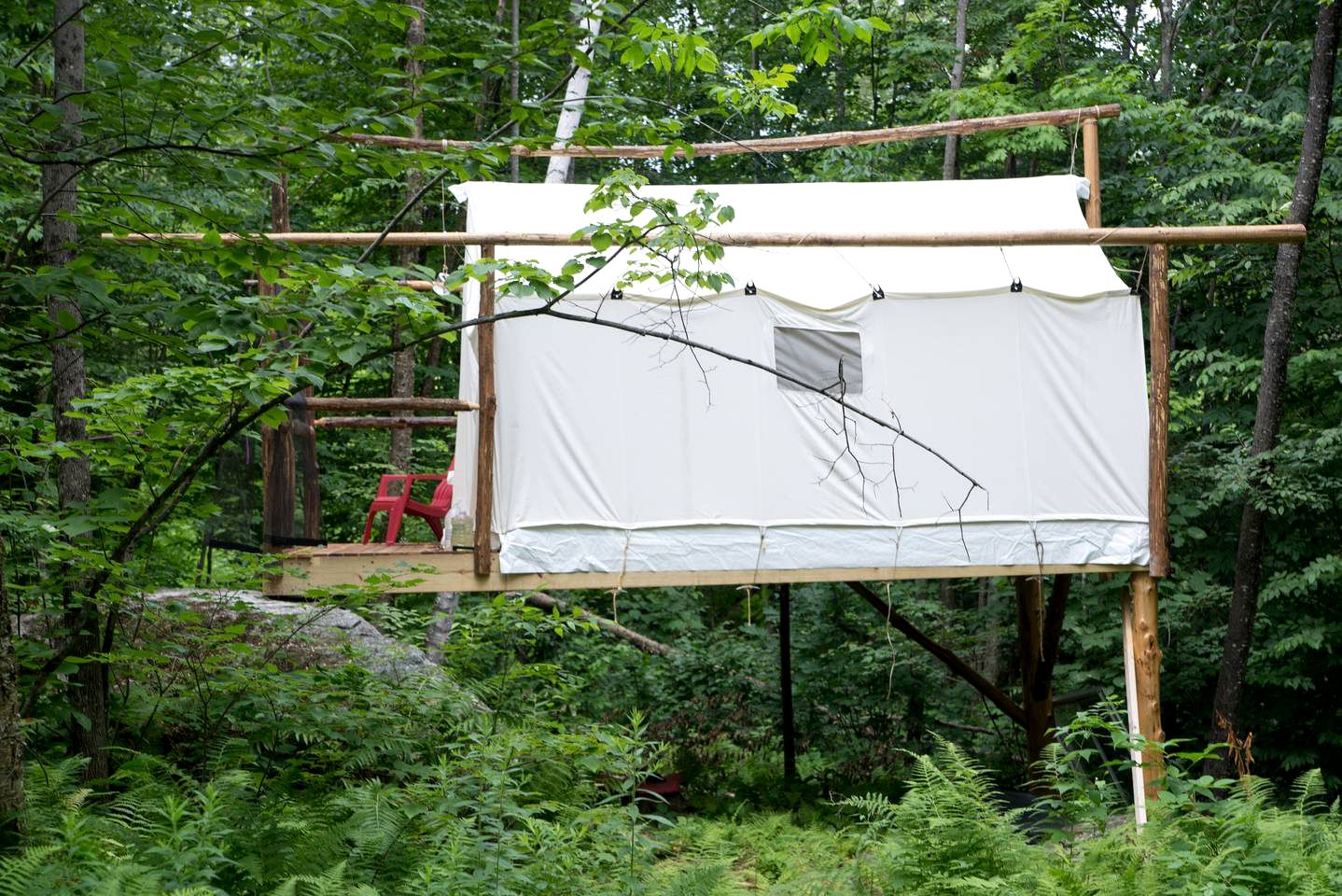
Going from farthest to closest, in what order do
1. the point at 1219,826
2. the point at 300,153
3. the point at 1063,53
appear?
the point at 1063,53 → the point at 1219,826 → the point at 300,153

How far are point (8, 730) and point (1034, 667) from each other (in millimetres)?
8029

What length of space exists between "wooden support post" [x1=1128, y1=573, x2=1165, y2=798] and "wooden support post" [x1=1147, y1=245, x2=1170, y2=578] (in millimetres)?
159

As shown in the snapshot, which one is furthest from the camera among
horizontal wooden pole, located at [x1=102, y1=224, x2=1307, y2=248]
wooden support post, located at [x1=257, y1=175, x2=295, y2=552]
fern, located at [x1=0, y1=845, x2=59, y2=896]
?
wooden support post, located at [x1=257, y1=175, x2=295, y2=552]

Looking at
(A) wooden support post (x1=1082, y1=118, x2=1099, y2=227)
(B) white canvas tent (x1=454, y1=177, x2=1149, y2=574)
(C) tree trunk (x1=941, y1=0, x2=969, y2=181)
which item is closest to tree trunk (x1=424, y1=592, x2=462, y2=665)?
(B) white canvas tent (x1=454, y1=177, x2=1149, y2=574)

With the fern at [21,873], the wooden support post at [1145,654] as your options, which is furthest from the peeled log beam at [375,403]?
the wooden support post at [1145,654]

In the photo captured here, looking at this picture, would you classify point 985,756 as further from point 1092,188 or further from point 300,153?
Answer: point 300,153

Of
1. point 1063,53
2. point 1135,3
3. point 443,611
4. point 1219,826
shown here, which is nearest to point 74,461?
point 1219,826

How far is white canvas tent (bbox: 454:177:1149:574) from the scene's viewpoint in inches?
285

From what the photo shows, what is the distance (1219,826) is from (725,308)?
4282 mm

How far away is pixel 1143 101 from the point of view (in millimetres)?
11289

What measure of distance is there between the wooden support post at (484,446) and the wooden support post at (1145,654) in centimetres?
434

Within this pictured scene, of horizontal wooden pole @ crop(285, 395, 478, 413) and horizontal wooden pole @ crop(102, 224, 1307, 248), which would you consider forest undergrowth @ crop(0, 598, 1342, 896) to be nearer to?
horizontal wooden pole @ crop(285, 395, 478, 413)

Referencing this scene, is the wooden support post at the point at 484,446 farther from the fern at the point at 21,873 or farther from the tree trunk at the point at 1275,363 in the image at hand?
the tree trunk at the point at 1275,363

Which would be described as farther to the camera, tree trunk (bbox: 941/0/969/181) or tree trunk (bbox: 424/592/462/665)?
tree trunk (bbox: 941/0/969/181)
